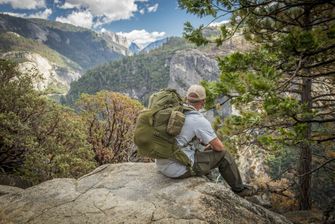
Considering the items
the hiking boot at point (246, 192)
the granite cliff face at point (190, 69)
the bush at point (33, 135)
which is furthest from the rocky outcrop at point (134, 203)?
the granite cliff face at point (190, 69)

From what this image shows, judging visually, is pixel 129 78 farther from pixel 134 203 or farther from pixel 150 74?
pixel 134 203

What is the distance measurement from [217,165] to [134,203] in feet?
4.77

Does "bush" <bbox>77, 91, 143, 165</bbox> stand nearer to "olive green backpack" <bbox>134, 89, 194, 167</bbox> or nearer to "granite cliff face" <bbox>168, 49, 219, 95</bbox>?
"olive green backpack" <bbox>134, 89, 194, 167</bbox>

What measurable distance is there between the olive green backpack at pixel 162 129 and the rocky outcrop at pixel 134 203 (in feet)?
1.78

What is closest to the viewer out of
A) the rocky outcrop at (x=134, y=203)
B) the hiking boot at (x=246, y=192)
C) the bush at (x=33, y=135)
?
the rocky outcrop at (x=134, y=203)

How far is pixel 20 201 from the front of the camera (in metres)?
4.46

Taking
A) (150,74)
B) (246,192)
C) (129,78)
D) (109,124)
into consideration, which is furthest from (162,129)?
(129,78)

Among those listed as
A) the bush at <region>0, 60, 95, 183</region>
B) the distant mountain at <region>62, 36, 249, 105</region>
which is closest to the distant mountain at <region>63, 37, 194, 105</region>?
the distant mountain at <region>62, 36, 249, 105</region>

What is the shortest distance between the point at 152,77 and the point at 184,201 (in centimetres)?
15987

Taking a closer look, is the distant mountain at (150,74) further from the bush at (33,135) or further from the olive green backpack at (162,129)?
the olive green backpack at (162,129)

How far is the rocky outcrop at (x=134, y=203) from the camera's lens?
3.73 meters

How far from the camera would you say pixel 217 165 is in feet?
15.2

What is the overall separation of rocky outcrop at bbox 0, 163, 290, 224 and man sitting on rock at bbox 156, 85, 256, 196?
0.70ft

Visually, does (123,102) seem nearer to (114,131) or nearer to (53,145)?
(114,131)
